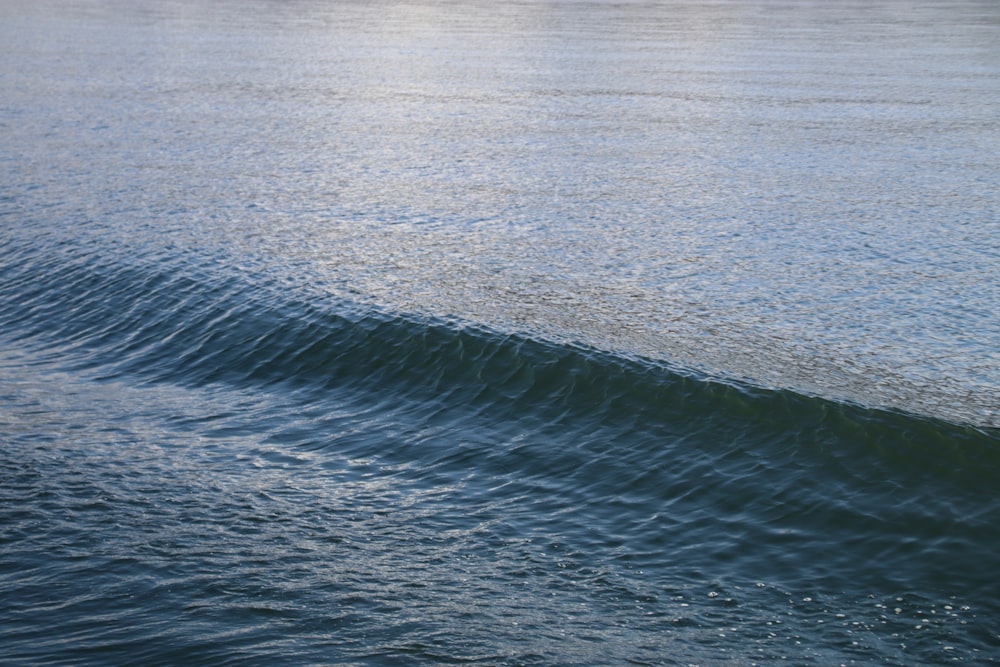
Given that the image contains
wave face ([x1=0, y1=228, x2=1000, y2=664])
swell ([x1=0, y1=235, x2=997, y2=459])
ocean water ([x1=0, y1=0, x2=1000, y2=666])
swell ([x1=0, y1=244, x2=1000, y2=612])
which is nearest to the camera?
wave face ([x1=0, y1=228, x2=1000, y2=664])

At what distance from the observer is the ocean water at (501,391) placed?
34.6ft

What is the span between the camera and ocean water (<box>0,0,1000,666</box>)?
1054 centimetres

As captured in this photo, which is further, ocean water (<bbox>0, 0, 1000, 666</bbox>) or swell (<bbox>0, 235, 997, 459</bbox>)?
swell (<bbox>0, 235, 997, 459</bbox>)

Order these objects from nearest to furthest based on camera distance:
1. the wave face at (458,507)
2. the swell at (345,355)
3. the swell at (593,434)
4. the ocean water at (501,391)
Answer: the wave face at (458,507)
the ocean water at (501,391)
the swell at (593,434)
the swell at (345,355)

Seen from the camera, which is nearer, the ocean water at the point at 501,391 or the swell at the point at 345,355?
the ocean water at the point at 501,391

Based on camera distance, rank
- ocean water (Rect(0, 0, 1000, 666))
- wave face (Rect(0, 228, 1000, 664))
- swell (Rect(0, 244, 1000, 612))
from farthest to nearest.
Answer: swell (Rect(0, 244, 1000, 612)) → ocean water (Rect(0, 0, 1000, 666)) → wave face (Rect(0, 228, 1000, 664))

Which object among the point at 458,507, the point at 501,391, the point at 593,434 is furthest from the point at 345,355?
the point at 458,507

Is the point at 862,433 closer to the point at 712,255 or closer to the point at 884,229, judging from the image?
the point at 712,255

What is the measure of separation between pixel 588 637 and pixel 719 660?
3.74ft

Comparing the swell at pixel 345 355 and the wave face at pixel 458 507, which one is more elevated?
the swell at pixel 345 355

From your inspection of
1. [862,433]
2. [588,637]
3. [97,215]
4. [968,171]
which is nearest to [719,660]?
[588,637]

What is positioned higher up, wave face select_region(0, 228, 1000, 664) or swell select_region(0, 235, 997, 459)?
swell select_region(0, 235, 997, 459)

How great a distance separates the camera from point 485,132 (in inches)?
1284

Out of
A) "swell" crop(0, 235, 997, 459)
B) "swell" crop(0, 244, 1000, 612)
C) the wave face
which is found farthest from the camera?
"swell" crop(0, 235, 997, 459)
